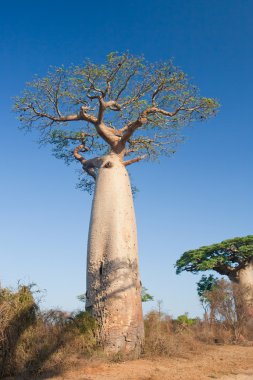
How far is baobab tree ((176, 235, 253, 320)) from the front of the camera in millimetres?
15312

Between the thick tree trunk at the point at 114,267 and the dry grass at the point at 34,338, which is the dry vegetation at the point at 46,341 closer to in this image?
the dry grass at the point at 34,338

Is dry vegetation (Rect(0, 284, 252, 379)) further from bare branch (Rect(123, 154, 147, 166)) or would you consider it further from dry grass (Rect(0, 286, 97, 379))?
bare branch (Rect(123, 154, 147, 166))

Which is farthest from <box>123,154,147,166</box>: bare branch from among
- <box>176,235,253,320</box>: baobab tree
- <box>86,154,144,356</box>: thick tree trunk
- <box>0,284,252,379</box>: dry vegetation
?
<box>176,235,253,320</box>: baobab tree

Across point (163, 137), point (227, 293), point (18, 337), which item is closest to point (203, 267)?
point (227, 293)

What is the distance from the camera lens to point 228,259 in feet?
51.7

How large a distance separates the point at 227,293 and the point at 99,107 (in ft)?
22.8

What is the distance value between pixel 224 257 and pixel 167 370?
10.3 meters

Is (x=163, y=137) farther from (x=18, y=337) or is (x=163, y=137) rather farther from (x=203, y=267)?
(x=203, y=267)

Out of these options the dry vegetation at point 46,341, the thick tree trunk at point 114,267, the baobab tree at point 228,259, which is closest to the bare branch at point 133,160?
the thick tree trunk at point 114,267

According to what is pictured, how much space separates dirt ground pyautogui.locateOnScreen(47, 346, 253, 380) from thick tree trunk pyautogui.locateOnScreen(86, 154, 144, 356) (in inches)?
23.6

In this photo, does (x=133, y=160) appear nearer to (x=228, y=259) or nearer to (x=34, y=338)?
(x=34, y=338)

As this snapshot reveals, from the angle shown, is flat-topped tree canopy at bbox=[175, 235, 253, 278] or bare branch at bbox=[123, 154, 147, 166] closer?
bare branch at bbox=[123, 154, 147, 166]

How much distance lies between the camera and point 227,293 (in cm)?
1155

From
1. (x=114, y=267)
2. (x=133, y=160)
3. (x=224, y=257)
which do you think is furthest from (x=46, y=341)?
(x=224, y=257)
